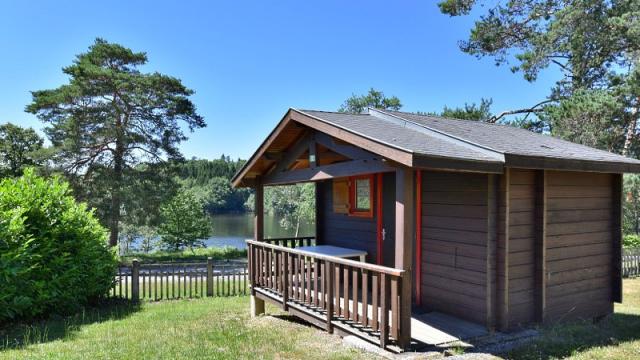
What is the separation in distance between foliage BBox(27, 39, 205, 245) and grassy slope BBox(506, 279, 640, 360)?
19.0 metres

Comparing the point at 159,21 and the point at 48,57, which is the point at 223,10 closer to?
the point at 159,21

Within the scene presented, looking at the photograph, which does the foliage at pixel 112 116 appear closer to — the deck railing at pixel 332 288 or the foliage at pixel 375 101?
the deck railing at pixel 332 288

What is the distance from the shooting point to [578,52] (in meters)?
15.5

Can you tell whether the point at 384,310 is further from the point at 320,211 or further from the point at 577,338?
the point at 320,211

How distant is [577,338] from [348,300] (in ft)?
8.70

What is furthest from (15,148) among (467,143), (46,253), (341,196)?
(467,143)

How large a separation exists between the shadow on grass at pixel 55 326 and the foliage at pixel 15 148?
16.9 meters

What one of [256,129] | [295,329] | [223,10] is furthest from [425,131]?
[256,129]

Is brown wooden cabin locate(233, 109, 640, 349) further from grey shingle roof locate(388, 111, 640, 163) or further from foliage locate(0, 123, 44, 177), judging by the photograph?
foliage locate(0, 123, 44, 177)

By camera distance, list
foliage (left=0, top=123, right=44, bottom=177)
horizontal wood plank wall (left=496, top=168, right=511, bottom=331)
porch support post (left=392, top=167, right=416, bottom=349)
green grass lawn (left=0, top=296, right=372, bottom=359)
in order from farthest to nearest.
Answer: foliage (left=0, top=123, right=44, bottom=177) → horizontal wood plank wall (left=496, top=168, right=511, bottom=331) → green grass lawn (left=0, top=296, right=372, bottom=359) → porch support post (left=392, top=167, right=416, bottom=349)

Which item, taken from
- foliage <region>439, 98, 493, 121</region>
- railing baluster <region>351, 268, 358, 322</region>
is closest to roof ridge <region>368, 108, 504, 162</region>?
railing baluster <region>351, 268, 358, 322</region>

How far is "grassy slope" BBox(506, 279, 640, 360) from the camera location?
14.4 feet

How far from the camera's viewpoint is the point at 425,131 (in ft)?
19.1

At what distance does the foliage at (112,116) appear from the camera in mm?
19062
